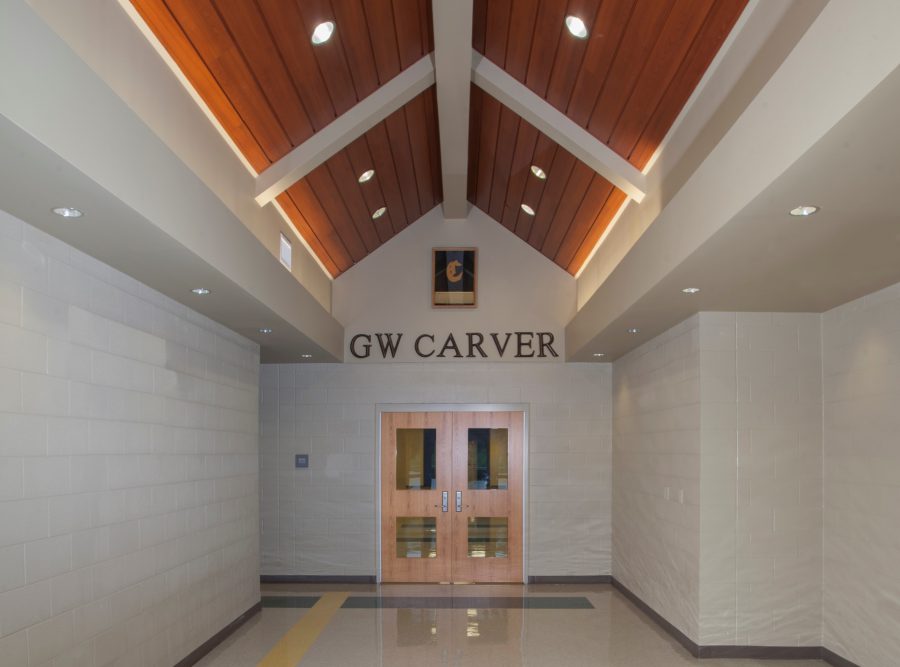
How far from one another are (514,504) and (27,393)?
272 inches

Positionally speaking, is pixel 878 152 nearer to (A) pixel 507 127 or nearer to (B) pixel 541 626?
(A) pixel 507 127

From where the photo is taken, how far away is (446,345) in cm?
1013

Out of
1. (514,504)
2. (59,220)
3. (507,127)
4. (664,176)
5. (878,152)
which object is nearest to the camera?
(878,152)

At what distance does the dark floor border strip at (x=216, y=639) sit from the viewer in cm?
618

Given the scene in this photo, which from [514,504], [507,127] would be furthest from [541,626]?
[507,127]

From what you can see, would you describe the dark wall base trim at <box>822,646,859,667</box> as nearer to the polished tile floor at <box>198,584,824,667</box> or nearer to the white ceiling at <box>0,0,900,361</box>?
the polished tile floor at <box>198,584,824,667</box>

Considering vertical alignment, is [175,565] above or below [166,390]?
below

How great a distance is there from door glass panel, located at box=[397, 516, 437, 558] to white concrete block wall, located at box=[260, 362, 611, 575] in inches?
14.0

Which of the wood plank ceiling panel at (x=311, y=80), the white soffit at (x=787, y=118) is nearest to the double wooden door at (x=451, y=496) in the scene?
the wood plank ceiling panel at (x=311, y=80)

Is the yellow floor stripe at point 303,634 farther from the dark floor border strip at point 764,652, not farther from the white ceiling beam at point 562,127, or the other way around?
the white ceiling beam at point 562,127

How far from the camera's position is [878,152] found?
3068 mm

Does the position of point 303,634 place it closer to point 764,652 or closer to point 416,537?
point 416,537

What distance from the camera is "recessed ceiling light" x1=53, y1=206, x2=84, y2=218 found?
3.72 metres

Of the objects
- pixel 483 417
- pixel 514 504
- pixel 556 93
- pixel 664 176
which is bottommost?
pixel 514 504
